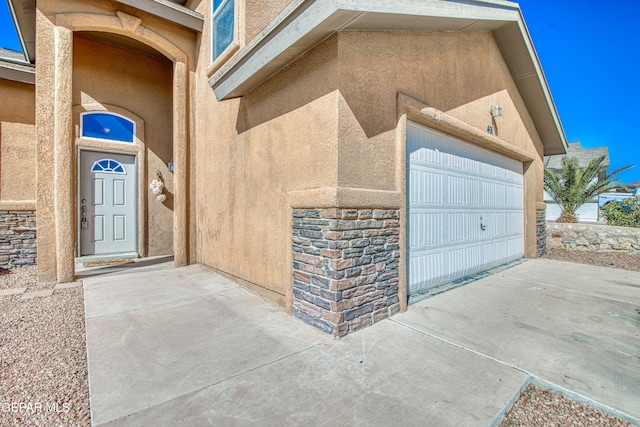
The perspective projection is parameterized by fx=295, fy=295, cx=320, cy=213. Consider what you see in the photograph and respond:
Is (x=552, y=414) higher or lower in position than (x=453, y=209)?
lower

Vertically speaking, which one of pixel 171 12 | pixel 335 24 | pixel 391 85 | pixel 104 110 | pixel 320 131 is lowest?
pixel 320 131

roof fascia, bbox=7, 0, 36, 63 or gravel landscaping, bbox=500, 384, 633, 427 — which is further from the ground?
roof fascia, bbox=7, 0, 36, 63

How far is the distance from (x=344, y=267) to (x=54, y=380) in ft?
8.48

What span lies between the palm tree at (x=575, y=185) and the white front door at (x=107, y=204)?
1512 centimetres

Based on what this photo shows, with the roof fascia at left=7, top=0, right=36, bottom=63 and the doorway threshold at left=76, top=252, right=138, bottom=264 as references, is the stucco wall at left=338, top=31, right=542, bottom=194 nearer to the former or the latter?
the roof fascia at left=7, top=0, right=36, bottom=63

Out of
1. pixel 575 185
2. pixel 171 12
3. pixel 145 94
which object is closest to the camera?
pixel 171 12

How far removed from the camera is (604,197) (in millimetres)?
23047

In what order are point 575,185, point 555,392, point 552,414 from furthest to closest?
point 575,185 < point 555,392 < point 552,414

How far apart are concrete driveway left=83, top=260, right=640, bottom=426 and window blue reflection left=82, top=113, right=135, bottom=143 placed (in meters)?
4.24

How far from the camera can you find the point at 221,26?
5664mm

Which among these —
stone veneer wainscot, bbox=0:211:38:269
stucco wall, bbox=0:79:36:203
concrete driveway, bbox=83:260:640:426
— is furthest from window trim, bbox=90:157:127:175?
concrete driveway, bbox=83:260:640:426

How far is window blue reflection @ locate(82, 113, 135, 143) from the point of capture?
6.73m

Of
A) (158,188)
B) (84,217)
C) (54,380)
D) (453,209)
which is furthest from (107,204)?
(453,209)

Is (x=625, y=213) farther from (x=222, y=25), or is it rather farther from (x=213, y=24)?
(x=213, y=24)
